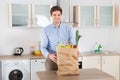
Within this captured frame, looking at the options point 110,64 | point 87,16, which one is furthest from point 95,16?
point 110,64

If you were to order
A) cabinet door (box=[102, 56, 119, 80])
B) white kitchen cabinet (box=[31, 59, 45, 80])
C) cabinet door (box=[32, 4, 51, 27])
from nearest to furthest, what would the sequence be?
white kitchen cabinet (box=[31, 59, 45, 80])
cabinet door (box=[32, 4, 51, 27])
cabinet door (box=[102, 56, 119, 80])

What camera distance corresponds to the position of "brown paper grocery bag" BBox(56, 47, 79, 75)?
6.54 ft

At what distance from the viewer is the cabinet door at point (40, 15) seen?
13.8 ft

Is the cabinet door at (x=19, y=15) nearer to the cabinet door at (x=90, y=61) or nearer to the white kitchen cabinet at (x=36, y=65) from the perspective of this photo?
the white kitchen cabinet at (x=36, y=65)

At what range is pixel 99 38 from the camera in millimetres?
→ 4891

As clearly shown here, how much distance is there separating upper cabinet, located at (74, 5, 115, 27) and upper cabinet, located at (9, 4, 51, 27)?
2.38 ft

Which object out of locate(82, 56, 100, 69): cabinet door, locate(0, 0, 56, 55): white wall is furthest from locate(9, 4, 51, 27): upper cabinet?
locate(82, 56, 100, 69): cabinet door

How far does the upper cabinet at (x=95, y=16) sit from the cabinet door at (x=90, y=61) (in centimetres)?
72

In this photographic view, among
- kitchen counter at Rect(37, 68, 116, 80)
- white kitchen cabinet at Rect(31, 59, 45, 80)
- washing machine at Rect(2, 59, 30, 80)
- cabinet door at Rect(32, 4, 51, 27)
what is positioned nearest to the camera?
kitchen counter at Rect(37, 68, 116, 80)

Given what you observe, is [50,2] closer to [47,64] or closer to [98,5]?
[98,5]

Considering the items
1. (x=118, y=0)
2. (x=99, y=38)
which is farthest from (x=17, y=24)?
(x=118, y=0)

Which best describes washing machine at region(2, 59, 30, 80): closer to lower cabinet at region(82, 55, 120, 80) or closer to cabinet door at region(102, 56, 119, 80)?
lower cabinet at region(82, 55, 120, 80)

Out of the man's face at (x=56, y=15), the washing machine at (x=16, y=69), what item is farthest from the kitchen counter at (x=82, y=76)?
the washing machine at (x=16, y=69)

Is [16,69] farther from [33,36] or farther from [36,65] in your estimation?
[33,36]
